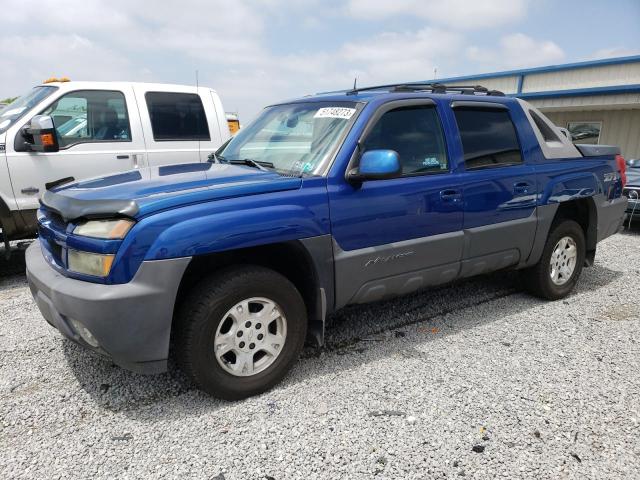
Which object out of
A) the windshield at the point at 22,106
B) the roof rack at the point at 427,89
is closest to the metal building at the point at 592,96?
the roof rack at the point at 427,89

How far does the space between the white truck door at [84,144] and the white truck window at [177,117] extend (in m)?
0.23

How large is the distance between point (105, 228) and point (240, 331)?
0.94 meters

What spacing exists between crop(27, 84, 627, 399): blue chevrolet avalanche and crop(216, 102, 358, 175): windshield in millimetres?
13

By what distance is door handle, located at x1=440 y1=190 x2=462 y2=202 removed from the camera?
3.46 meters

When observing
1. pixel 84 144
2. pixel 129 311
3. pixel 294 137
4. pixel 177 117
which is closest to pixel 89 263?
pixel 129 311

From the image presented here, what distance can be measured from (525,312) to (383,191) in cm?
210

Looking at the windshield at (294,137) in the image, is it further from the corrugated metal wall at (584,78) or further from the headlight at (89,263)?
the corrugated metal wall at (584,78)

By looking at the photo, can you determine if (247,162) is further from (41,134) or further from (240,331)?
(41,134)

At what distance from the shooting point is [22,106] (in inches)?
212

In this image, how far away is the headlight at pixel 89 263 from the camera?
7.93 ft

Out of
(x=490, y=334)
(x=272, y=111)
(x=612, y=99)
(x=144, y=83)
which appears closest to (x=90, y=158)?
(x=144, y=83)

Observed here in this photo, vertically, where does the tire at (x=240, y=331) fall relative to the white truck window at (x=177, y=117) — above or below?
below

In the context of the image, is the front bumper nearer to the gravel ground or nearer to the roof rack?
the gravel ground

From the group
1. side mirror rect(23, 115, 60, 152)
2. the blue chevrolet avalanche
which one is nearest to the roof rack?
the blue chevrolet avalanche
